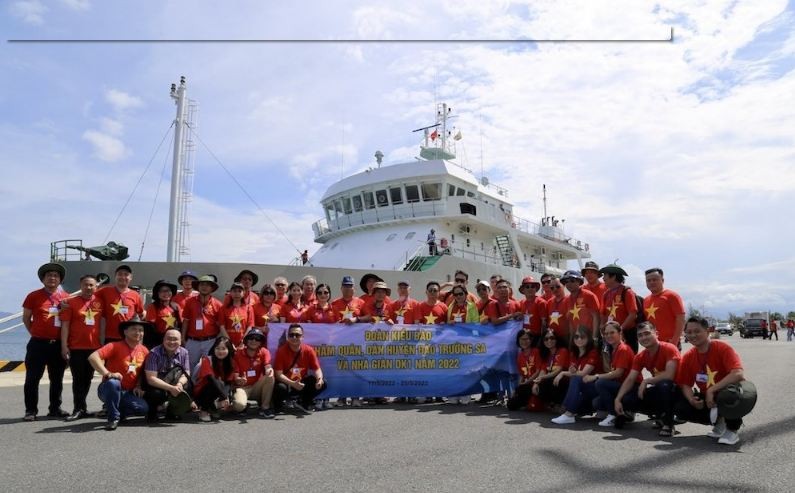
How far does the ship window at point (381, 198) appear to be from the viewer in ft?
66.9

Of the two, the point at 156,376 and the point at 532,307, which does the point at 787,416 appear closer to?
the point at 532,307

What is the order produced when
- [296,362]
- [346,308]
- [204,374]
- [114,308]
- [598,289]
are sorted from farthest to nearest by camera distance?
1. [346,308]
2. [598,289]
3. [296,362]
4. [114,308]
5. [204,374]

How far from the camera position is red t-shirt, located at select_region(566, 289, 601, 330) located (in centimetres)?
671

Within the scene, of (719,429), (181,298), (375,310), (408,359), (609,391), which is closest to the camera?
(719,429)

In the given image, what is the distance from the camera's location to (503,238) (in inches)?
875

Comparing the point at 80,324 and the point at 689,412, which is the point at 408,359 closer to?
the point at 689,412

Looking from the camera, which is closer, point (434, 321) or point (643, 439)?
point (643, 439)

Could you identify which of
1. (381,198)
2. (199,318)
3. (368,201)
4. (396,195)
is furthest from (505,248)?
(199,318)

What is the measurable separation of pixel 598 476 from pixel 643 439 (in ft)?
5.21

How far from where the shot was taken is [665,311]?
6.39m

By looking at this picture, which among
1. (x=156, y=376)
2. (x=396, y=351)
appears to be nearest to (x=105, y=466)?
(x=156, y=376)

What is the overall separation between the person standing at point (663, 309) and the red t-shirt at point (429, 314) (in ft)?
9.73

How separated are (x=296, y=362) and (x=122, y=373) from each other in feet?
6.43

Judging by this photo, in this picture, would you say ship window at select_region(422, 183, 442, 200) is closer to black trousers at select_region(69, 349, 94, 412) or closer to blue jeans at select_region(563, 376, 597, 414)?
blue jeans at select_region(563, 376, 597, 414)
